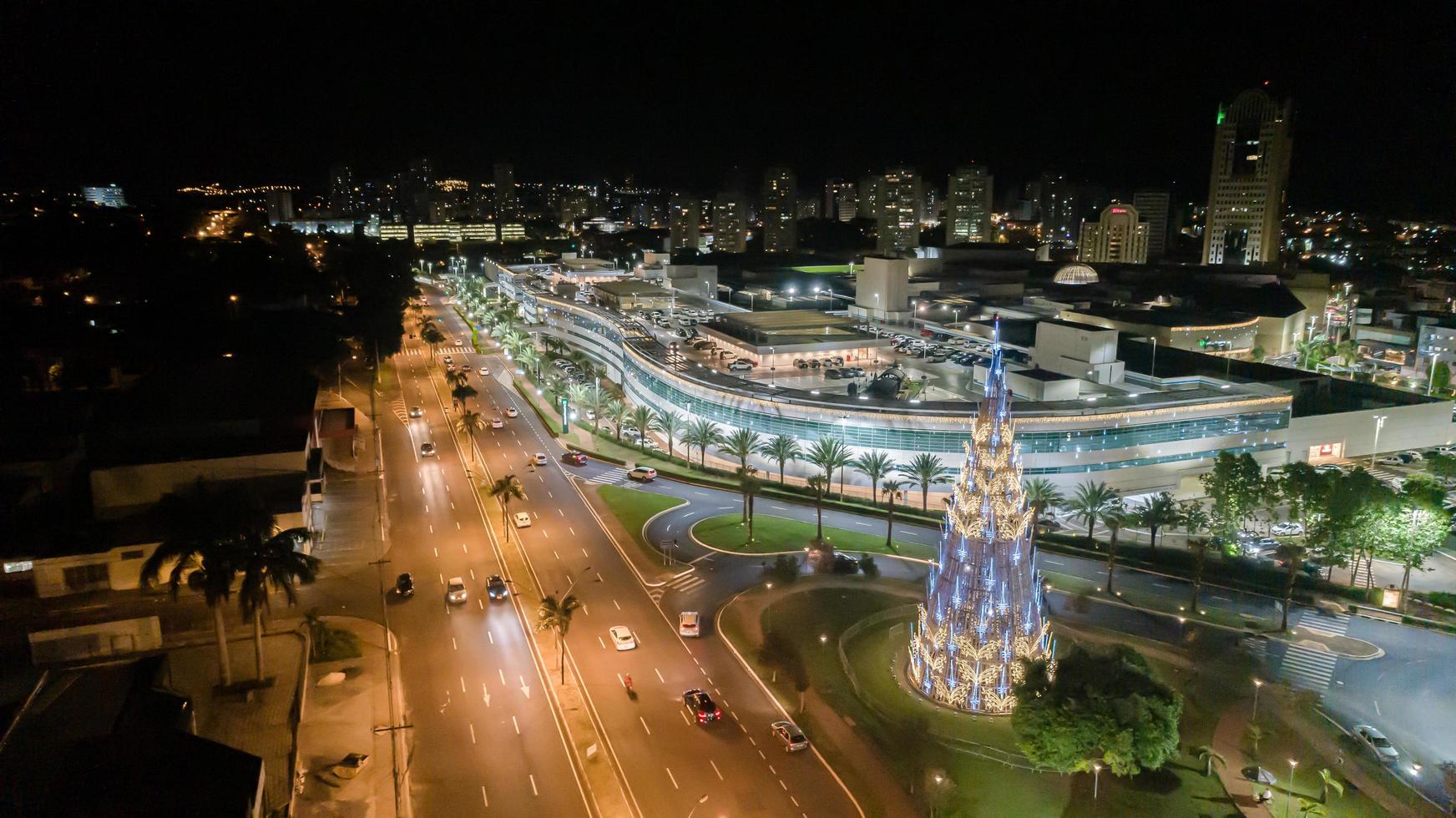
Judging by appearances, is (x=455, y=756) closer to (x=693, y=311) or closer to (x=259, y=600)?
(x=259, y=600)

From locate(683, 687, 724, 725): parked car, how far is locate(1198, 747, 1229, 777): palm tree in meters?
18.1

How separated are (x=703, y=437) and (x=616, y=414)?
12821mm

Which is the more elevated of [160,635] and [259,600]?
[259,600]

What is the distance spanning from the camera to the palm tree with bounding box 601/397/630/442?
7806 cm

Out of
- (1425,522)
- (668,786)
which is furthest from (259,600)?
(1425,522)

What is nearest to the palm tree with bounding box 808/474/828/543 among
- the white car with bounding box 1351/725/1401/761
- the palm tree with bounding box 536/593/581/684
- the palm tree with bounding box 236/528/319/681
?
the palm tree with bounding box 536/593/581/684

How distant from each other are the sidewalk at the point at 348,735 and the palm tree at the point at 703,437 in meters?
33.0

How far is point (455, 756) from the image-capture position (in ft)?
103

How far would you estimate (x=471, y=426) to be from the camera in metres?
Answer: 71.6

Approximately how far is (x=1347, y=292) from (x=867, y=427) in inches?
4698

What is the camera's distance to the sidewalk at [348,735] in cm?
2844

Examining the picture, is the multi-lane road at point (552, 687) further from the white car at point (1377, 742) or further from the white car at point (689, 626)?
the white car at point (1377, 742)

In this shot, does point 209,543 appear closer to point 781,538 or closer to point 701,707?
point 701,707

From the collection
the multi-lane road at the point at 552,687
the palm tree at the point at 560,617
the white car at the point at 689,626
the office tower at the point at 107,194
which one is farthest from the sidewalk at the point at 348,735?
the office tower at the point at 107,194
